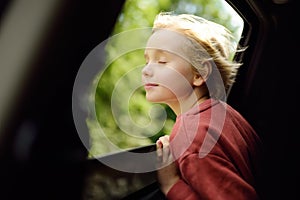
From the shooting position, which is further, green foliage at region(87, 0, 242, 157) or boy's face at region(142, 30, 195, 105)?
boy's face at region(142, 30, 195, 105)

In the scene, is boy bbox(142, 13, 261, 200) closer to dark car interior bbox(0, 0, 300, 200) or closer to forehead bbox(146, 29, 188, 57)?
forehead bbox(146, 29, 188, 57)

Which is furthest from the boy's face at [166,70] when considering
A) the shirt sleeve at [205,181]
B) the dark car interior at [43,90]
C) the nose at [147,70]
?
the dark car interior at [43,90]

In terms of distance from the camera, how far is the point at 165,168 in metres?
0.74

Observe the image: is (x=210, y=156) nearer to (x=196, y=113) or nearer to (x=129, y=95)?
(x=196, y=113)

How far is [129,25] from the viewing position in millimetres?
640

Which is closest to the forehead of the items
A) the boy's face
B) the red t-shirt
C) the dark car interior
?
the boy's face

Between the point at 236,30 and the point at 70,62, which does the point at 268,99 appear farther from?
the point at 70,62

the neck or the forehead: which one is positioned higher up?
the forehead

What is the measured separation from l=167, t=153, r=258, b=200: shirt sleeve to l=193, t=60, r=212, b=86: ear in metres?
0.16

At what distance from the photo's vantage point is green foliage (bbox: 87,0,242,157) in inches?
23.8

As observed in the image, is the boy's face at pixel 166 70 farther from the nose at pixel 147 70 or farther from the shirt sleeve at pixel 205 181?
the shirt sleeve at pixel 205 181

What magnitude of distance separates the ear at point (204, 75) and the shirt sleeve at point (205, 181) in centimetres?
16

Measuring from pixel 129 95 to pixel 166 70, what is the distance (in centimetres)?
10

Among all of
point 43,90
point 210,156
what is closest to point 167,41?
point 210,156
